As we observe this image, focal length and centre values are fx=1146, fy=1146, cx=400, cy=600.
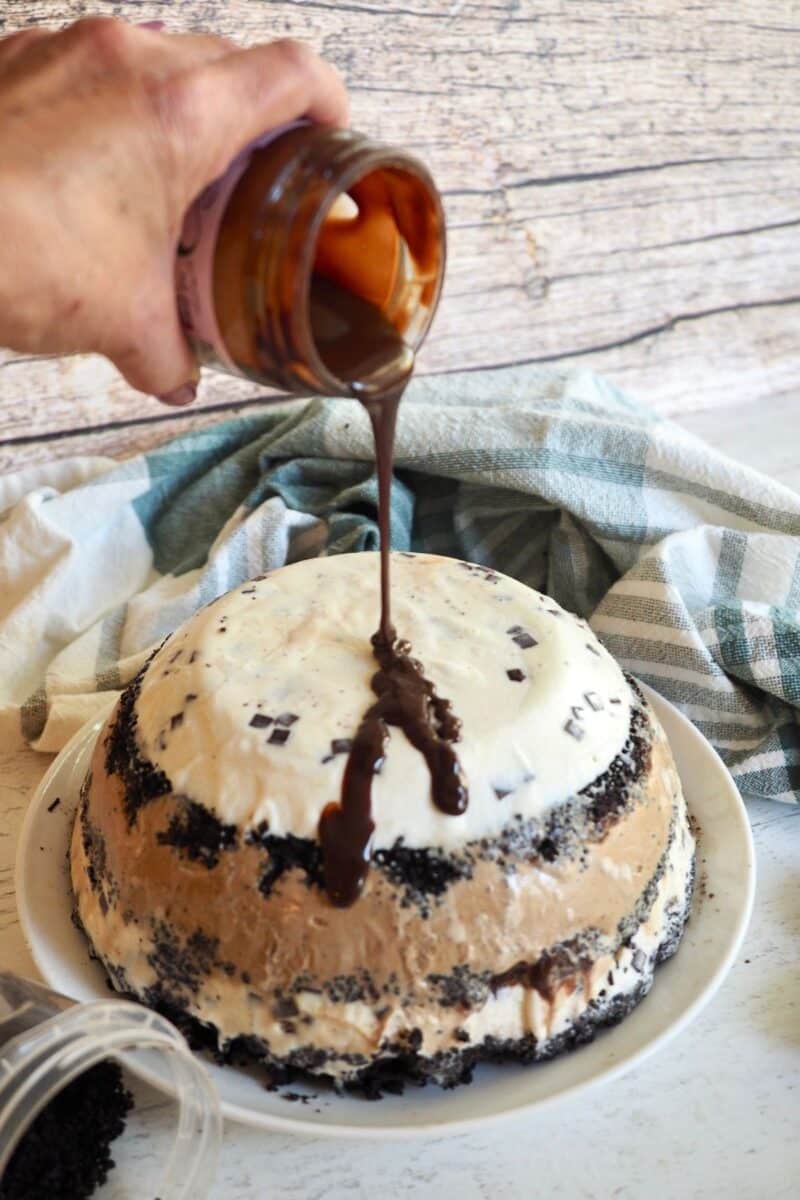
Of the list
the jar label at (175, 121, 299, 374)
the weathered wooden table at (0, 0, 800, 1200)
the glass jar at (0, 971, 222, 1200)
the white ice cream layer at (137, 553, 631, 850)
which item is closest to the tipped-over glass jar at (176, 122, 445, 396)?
the jar label at (175, 121, 299, 374)

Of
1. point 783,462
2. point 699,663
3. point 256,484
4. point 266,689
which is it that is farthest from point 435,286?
point 783,462

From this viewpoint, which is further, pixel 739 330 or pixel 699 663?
pixel 739 330

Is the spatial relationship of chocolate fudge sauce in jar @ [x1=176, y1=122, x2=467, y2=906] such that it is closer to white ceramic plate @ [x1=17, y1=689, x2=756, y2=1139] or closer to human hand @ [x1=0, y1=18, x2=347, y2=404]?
human hand @ [x1=0, y1=18, x2=347, y2=404]

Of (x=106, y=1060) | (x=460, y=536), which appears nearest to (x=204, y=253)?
(x=106, y=1060)

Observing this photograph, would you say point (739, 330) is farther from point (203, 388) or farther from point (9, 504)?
point (9, 504)

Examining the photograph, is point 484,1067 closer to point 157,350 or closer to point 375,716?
point 375,716

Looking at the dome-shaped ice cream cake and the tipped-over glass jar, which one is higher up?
the tipped-over glass jar

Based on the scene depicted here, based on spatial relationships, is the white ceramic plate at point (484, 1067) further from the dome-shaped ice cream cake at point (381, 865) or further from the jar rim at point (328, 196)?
the jar rim at point (328, 196)

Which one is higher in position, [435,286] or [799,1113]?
[435,286]
